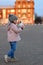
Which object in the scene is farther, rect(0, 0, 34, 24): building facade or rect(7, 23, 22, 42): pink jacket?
rect(0, 0, 34, 24): building facade

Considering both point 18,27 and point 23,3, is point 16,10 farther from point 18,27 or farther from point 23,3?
point 18,27

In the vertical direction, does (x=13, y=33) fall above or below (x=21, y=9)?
above

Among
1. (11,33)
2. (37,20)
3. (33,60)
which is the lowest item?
(37,20)

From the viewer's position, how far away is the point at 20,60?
861cm

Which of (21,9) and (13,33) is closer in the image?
(13,33)

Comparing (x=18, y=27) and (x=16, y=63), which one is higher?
(x=18, y=27)

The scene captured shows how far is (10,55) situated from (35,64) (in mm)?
916

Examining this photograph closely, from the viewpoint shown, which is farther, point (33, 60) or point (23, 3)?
point (23, 3)

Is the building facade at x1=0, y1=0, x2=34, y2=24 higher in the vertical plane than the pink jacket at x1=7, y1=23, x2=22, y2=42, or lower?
lower

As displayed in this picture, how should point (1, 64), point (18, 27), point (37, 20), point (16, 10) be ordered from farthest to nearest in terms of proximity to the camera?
point (16, 10) < point (37, 20) < point (18, 27) < point (1, 64)

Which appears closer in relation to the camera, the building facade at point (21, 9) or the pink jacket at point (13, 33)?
the pink jacket at point (13, 33)

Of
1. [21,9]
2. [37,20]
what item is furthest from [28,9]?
[37,20]

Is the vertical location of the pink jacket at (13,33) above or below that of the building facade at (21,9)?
above

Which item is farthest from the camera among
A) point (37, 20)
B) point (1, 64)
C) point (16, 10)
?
point (16, 10)
